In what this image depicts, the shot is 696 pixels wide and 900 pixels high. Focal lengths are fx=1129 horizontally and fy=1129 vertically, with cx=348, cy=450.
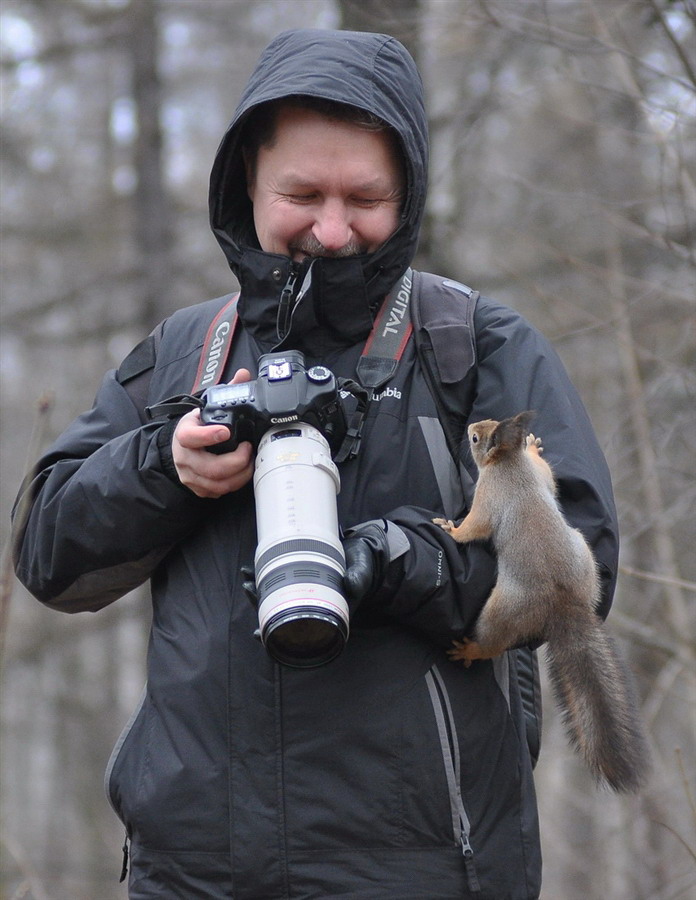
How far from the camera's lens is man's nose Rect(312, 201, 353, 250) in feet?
8.73

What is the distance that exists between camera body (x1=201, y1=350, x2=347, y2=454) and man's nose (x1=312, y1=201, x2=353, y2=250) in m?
0.37

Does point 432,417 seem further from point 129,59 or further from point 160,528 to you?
point 129,59

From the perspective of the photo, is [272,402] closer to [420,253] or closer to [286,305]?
[286,305]

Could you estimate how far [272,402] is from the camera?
2.38 m

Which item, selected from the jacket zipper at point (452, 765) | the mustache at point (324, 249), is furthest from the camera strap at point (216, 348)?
the jacket zipper at point (452, 765)

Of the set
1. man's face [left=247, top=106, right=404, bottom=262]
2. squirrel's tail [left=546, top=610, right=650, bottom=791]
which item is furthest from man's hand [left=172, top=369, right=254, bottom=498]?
squirrel's tail [left=546, top=610, right=650, bottom=791]

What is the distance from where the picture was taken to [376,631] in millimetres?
2410

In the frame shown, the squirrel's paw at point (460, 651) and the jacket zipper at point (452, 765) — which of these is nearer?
the jacket zipper at point (452, 765)

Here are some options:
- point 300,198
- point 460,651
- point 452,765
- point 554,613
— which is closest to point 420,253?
point 300,198

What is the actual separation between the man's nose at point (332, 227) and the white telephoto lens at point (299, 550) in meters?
0.51

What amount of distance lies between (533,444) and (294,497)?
26.3 inches

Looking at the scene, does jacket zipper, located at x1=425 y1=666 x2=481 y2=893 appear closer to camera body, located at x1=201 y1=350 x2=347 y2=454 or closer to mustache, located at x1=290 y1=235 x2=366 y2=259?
camera body, located at x1=201 y1=350 x2=347 y2=454

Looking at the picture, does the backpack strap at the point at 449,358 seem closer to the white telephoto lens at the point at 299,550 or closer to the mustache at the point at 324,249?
the mustache at the point at 324,249

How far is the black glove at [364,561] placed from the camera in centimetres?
221
